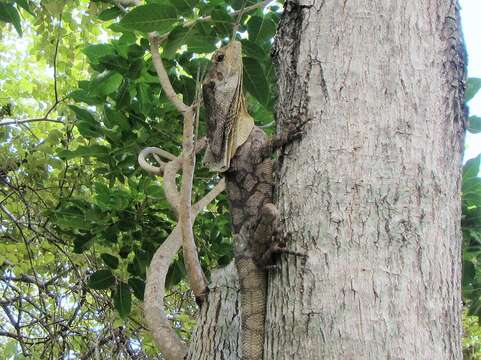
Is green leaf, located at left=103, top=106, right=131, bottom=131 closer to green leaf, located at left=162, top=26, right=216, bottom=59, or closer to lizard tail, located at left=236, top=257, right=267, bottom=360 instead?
green leaf, located at left=162, top=26, right=216, bottom=59

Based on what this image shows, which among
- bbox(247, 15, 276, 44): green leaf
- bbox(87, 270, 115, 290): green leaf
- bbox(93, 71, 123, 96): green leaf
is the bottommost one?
bbox(87, 270, 115, 290): green leaf

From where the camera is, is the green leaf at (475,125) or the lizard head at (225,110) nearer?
the lizard head at (225,110)

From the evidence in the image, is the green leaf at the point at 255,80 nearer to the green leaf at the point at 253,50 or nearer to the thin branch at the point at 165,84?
the green leaf at the point at 253,50

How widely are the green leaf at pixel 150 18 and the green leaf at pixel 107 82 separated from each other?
1014 millimetres

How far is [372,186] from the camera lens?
1789mm

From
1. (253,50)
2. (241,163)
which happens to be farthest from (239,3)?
(241,163)

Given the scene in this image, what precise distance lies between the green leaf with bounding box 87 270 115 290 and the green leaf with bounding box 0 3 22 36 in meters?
1.81

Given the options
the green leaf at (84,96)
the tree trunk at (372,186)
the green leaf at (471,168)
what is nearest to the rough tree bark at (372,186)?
the tree trunk at (372,186)

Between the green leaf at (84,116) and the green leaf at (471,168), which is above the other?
the green leaf at (84,116)

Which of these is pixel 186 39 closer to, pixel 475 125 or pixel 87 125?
pixel 87 125

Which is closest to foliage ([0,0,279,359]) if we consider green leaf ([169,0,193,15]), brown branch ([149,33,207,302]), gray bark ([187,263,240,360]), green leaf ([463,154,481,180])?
green leaf ([169,0,193,15])

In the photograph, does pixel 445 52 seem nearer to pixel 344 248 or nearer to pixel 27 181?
pixel 344 248

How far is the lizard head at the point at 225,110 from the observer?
3242mm

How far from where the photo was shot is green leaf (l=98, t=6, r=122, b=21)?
3.80 meters
